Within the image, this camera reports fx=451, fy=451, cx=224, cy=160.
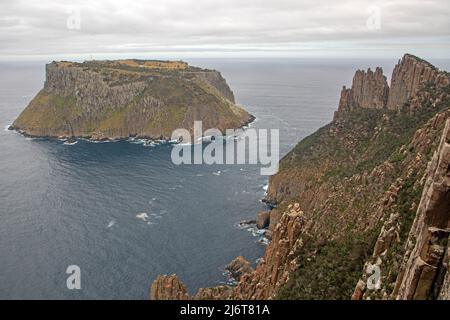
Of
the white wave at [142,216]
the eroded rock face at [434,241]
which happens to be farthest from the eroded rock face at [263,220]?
the eroded rock face at [434,241]

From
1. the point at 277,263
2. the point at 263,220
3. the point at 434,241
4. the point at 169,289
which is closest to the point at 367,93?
the point at 263,220

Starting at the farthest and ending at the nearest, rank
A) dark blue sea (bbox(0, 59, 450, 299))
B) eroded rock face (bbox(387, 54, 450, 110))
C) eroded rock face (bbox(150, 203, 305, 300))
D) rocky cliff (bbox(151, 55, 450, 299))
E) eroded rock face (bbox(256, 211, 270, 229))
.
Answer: eroded rock face (bbox(256, 211, 270, 229))
eroded rock face (bbox(387, 54, 450, 110))
dark blue sea (bbox(0, 59, 450, 299))
eroded rock face (bbox(150, 203, 305, 300))
rocky cliff (bbox(151, 55, 450, 299))

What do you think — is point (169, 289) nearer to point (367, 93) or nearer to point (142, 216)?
point (142, 216)

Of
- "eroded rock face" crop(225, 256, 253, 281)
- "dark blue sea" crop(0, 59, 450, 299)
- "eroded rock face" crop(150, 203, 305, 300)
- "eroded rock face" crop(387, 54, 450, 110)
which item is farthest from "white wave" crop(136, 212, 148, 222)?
"eroded rock face" crop(387, 54, 450, 110)

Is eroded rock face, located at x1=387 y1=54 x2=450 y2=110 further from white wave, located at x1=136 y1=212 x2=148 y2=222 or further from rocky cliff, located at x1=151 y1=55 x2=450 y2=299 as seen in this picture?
white wave, located at x1=136 y1=212 x2=148 y2=222

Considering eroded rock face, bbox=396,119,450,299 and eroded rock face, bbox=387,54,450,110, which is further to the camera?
eroded rock face, bbox=387,54,450,110
